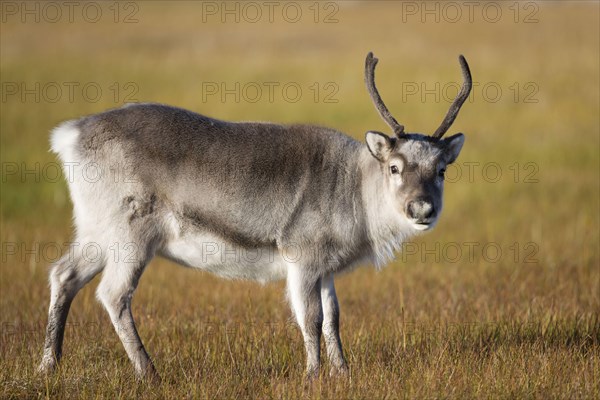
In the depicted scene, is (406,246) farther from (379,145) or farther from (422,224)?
(422,224)

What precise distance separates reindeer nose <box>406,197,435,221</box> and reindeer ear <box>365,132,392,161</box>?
64cm

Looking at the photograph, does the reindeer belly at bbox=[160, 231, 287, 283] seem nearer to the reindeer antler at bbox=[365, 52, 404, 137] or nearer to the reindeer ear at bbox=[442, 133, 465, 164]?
the reindeer antler at bbox=[365, 52, 404, 137]

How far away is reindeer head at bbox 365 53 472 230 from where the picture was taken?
727 cm

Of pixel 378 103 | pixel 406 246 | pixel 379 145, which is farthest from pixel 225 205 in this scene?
pixel 406 246

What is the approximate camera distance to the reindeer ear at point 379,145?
7549mm

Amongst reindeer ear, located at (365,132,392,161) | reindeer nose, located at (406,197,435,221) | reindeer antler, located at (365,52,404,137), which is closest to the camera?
reindeer nose, located at (406,197,435,221)

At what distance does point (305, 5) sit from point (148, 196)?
170ft

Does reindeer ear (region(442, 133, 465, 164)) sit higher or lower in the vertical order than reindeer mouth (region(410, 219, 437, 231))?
higher

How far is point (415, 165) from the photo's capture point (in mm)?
7473

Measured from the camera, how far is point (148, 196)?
731 cm

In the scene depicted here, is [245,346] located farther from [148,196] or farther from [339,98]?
[339,98]

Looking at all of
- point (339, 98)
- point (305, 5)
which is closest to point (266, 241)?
point (339, 98)

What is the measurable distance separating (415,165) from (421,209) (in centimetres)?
49

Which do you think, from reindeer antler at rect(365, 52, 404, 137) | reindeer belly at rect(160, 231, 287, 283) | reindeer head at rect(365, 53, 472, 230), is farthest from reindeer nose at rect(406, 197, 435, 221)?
reindeer belly at rect(160, 231, 287, 283)
